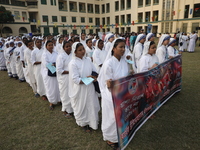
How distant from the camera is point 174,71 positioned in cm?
401

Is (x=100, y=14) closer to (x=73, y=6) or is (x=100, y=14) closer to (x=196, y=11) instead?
(x=73, y=6)

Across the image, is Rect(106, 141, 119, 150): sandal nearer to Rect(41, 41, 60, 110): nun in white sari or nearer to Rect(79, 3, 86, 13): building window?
Rect(41, 41, 60, 110): nun in white sari

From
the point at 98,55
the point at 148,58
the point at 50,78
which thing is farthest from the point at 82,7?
the point at 148,58

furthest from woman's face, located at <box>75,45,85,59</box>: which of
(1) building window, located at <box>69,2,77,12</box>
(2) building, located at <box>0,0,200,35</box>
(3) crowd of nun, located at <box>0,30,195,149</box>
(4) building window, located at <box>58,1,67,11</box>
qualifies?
(1) building window, located at <box>69,2,77,12</box>

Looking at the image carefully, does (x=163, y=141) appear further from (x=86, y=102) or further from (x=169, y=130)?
(x=86, y=102)

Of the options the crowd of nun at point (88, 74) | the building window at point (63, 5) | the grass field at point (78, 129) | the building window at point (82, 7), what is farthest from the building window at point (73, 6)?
the grass field at point (78, 129)

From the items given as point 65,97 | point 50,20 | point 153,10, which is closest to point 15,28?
point 50,20

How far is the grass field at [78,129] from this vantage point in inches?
106

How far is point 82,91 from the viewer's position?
2.93 m

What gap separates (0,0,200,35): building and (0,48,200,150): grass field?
21.4m

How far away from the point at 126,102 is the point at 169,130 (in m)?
1.35

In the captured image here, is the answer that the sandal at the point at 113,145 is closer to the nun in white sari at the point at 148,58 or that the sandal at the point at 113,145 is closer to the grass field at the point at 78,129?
the grass field at the point at 78,129

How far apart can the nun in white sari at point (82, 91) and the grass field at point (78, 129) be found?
31 cm

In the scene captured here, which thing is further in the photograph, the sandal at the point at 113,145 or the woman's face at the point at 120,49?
the sandal at the point at 113,145
